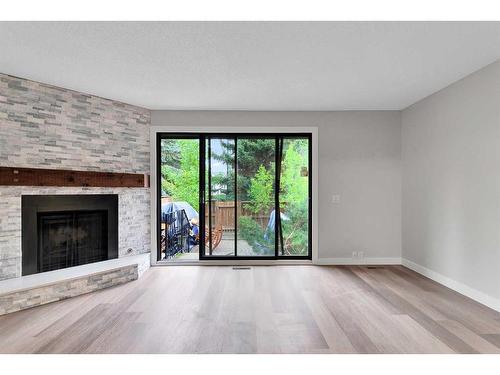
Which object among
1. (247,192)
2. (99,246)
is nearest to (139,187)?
(99,246)

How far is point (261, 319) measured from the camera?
2924mm

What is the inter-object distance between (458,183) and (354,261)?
1.99m

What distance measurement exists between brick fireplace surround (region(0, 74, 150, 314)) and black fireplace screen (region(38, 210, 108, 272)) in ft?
0.82

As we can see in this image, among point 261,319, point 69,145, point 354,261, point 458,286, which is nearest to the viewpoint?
point 261,319

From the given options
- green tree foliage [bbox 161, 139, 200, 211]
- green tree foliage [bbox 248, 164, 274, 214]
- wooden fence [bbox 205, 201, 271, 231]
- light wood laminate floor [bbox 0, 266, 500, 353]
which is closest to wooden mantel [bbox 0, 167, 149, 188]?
green tree foliage [bbox 161, 139, 200, 211]

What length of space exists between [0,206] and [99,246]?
4.43 feet

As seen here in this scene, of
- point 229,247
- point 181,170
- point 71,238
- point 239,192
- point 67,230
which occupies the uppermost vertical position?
point 181,170

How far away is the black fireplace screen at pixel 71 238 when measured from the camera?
3934 millimetres

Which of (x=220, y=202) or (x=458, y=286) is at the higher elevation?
(x=220, y=202)

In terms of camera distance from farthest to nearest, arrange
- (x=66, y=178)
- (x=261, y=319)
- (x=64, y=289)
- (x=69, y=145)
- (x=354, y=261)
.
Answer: (x=354, y=261) < (x=69, y=145) < (x=66, y=178) < (x=64, y=289) < (x=261, y=319)

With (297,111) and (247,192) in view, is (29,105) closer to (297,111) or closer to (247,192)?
(247,192)

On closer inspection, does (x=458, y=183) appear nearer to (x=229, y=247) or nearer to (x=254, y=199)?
(x=254, y=199)

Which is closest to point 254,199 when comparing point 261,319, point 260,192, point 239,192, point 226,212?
point 260,192

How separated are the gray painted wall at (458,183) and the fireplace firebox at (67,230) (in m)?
4.56
